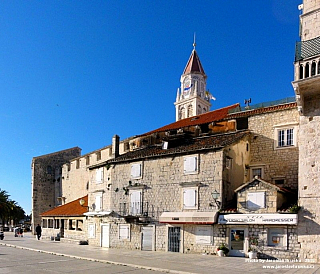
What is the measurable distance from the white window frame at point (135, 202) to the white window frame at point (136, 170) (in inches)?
42.0

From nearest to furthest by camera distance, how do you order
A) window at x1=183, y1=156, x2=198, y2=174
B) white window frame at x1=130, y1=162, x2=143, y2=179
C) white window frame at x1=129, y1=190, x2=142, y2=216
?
1. window at x1=183, y1=156, x2=198, y2=174
2. white window frame at x1=129, y1=190, x2=142, y2=216
3. white window frame at x1=130, y1=162, x2=143, y2=179

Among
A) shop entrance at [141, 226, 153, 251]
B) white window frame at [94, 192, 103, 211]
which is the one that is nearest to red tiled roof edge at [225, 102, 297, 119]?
shop entrance at [141, 226, 153, 251]

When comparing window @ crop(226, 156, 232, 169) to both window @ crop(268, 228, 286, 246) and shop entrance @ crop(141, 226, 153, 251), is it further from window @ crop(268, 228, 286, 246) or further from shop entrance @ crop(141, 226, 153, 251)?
shop entrance @ crop(141, 226, 153, 251)

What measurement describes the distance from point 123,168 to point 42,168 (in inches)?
987

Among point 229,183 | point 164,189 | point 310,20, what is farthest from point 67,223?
point 310,20

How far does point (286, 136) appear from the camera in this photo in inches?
859

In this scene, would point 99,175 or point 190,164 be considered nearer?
point 190,164

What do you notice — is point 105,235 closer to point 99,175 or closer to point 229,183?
point 99,175

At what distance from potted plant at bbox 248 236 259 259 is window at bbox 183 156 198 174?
208 inches

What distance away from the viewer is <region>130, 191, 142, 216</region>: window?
2382cm

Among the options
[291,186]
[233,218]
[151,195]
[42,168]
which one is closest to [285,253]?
[233,218]

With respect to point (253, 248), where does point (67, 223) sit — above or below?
below

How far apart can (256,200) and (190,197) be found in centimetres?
435

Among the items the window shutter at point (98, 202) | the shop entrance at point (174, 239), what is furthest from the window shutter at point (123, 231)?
the shop entrance at point (174, 239)
